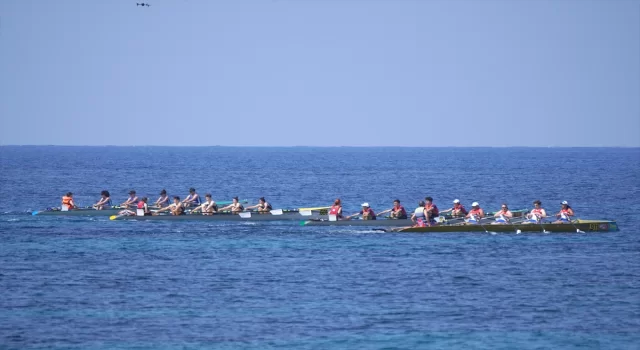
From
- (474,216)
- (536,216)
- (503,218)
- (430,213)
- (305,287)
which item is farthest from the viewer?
(430,213)

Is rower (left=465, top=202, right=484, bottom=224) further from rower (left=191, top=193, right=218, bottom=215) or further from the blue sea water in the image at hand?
rower (left=191, top=193, right=218, bottom=215)

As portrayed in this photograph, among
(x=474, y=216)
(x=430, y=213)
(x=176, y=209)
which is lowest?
(x=176, y=209)

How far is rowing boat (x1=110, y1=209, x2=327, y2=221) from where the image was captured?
55875 mm

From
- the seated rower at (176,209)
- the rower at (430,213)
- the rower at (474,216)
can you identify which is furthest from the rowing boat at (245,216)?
the rower at (474,216)

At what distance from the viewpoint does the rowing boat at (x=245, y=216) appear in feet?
183

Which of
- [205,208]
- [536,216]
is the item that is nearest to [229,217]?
[205,208]

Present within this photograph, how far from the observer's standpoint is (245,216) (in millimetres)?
55938

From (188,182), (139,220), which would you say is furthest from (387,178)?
(139,220)

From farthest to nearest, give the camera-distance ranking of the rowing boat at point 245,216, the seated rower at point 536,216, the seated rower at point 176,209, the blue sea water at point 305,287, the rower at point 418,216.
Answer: the seated rower at point 176,209 → the rowing boat at point 245,216 → the rower at point 418,216 → the seated rower at point 536,216 → the blue sea water at point 305,287

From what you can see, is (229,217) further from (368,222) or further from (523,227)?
(523,227)

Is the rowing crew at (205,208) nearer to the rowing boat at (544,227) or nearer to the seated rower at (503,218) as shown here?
the rowing boat at (544,227)

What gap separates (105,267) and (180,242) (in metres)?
8.27

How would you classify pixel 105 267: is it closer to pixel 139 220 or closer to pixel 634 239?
pixel 139 220

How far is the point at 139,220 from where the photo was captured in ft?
187
